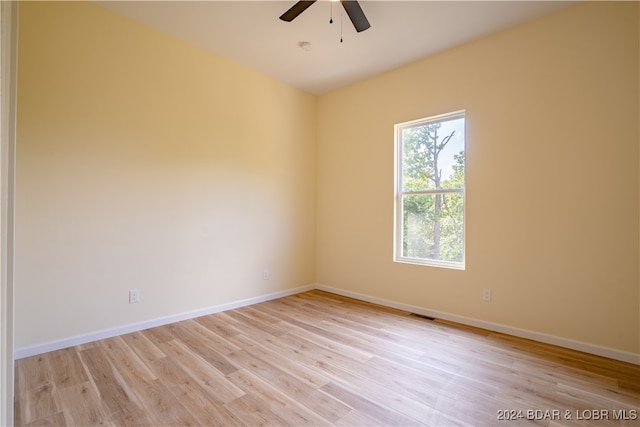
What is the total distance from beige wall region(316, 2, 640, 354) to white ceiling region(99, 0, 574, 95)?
0.84 ft

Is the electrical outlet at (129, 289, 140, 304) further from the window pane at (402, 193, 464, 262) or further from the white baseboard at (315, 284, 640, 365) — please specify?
the window pane at (402, 193, 464, 262)

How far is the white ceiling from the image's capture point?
2629 mm

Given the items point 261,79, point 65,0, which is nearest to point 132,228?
point 65,0

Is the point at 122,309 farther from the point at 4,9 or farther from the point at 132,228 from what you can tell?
the point at 4,9

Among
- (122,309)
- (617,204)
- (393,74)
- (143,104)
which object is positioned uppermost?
(393,74)

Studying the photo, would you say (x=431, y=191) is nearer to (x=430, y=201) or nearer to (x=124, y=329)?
(x=430, y=201)

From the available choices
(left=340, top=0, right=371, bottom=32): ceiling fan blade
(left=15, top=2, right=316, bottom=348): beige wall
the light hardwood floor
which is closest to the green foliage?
the light hardwood floor

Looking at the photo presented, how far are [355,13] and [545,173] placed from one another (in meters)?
2.13

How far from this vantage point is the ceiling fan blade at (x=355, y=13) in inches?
86.6

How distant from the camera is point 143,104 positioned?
2.95m

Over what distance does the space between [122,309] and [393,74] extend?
154 inches

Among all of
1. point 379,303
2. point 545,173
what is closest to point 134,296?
point 379,303

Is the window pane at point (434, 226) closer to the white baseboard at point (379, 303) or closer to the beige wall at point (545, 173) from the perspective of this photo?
the beige wall at point (545, 173)

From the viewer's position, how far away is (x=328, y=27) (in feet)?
9.64
